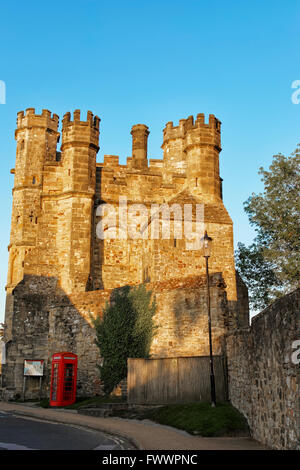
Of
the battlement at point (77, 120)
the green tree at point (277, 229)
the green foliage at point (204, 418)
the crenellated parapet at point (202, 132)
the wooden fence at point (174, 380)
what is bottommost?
the green foliage at point (204, 418)

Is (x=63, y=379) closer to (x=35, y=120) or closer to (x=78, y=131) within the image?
(x=78, y=131)

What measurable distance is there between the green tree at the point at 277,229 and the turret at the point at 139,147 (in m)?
8.34

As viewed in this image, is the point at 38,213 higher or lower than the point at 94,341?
higher

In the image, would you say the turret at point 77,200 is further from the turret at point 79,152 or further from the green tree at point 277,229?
the green tree at point 277,229

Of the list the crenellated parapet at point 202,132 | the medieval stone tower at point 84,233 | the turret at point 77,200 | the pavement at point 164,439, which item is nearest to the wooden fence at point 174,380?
the pavement at point 164,439

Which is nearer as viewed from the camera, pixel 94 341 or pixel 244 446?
pixel 244 446

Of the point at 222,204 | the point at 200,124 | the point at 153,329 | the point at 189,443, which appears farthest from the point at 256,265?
the point at 189,443

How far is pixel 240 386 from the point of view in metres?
13.9

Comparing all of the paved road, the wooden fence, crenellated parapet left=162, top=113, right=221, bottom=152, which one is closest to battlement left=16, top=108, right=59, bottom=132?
crenellated parapet left=162, top=113, right=221, bottom=152

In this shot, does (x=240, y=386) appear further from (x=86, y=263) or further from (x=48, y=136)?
(x=48, y=136)

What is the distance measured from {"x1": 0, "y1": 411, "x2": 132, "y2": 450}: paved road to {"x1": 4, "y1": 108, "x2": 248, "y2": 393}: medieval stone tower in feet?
29.2

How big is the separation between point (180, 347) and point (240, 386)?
6908mm

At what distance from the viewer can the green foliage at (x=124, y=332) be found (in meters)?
22.1

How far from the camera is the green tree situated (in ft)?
94.4
